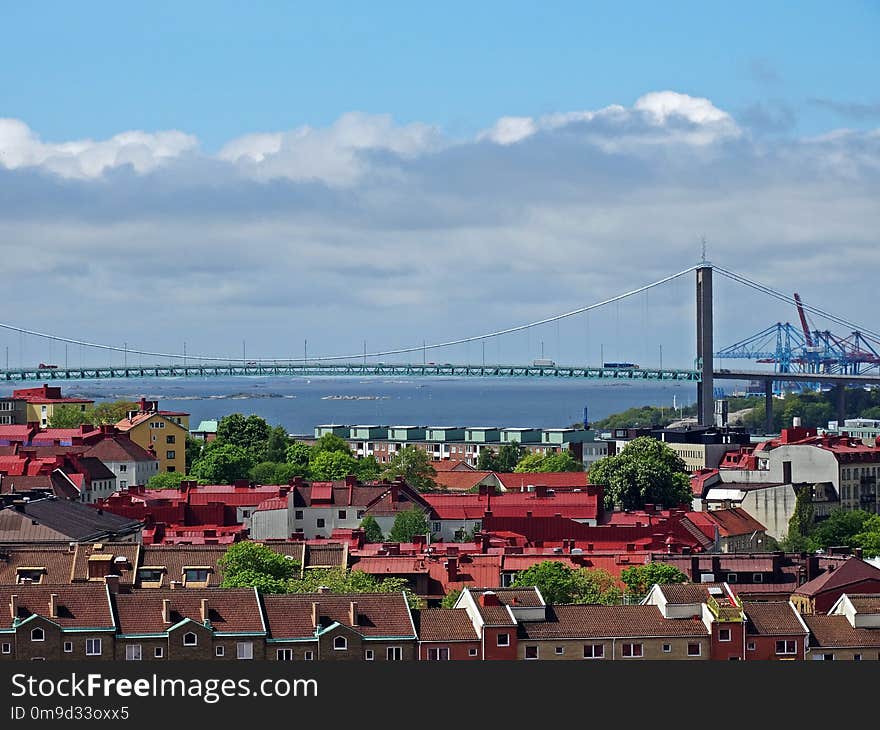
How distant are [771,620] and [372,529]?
50.8 feet

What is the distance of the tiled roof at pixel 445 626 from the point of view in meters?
23.6

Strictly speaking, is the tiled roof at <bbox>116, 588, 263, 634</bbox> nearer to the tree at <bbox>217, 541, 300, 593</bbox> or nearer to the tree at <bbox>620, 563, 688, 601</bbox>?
the tree at <bbox>217, 541, 300, 593</bbox>

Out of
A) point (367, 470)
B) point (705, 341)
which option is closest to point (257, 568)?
point (367, 470)

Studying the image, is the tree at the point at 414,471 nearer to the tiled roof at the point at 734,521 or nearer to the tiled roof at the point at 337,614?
the tiled roof at the point at 734,521

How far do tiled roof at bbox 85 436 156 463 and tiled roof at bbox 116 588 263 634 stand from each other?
29.1 meters

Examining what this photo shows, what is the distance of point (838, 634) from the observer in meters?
24.2

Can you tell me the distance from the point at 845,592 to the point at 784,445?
79.2ft

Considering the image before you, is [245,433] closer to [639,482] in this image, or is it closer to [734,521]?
[639,482]

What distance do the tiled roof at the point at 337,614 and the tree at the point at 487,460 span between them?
40.6 m

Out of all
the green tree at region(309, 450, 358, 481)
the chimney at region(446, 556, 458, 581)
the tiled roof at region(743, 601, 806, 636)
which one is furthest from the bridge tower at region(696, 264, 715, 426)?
the tiled roof at region(743, 601, 806, 636)

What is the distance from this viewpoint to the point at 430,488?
51.7m

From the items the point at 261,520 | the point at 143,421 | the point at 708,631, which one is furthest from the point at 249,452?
the point at 708,631

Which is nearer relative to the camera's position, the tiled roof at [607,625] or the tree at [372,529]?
the tiled roof at [607,625]

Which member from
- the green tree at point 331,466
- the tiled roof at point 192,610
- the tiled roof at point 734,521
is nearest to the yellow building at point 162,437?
the green tree at point 331,466
